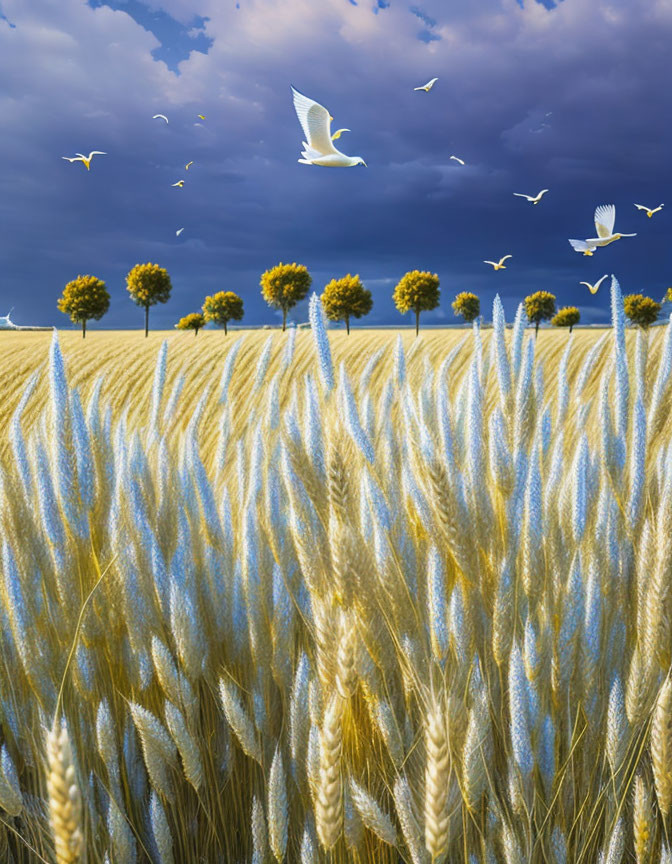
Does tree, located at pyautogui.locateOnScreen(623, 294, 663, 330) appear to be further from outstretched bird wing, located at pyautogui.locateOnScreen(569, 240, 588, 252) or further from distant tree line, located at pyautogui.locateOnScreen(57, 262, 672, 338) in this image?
outstretched bird wing, located at pyautogui.locateOnScreen(569, 240, 588, 252)

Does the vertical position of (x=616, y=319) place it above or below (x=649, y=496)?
above

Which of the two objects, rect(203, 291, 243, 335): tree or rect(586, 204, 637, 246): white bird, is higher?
rect(203, 291, 243, 335): tree

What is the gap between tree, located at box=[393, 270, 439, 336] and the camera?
3006cm

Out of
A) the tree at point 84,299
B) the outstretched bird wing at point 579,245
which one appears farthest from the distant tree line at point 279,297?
the outstretched bird wing at point 579,245

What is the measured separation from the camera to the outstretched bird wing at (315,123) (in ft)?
12.6

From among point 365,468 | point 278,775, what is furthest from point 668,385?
point 278,775

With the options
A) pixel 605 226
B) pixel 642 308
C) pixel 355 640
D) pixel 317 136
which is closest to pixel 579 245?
pixel 605 226

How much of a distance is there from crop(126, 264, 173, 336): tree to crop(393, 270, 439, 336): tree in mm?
11399

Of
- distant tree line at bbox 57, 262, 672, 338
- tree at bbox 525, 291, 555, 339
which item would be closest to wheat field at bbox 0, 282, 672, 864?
distant tree line at bbox 57, 262, 672, 338

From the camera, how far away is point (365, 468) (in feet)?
3.28

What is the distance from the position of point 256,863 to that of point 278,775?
198mm

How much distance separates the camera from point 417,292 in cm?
3005

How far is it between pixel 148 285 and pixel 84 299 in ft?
9.91

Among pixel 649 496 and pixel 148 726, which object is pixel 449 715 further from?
pixel 649 496
